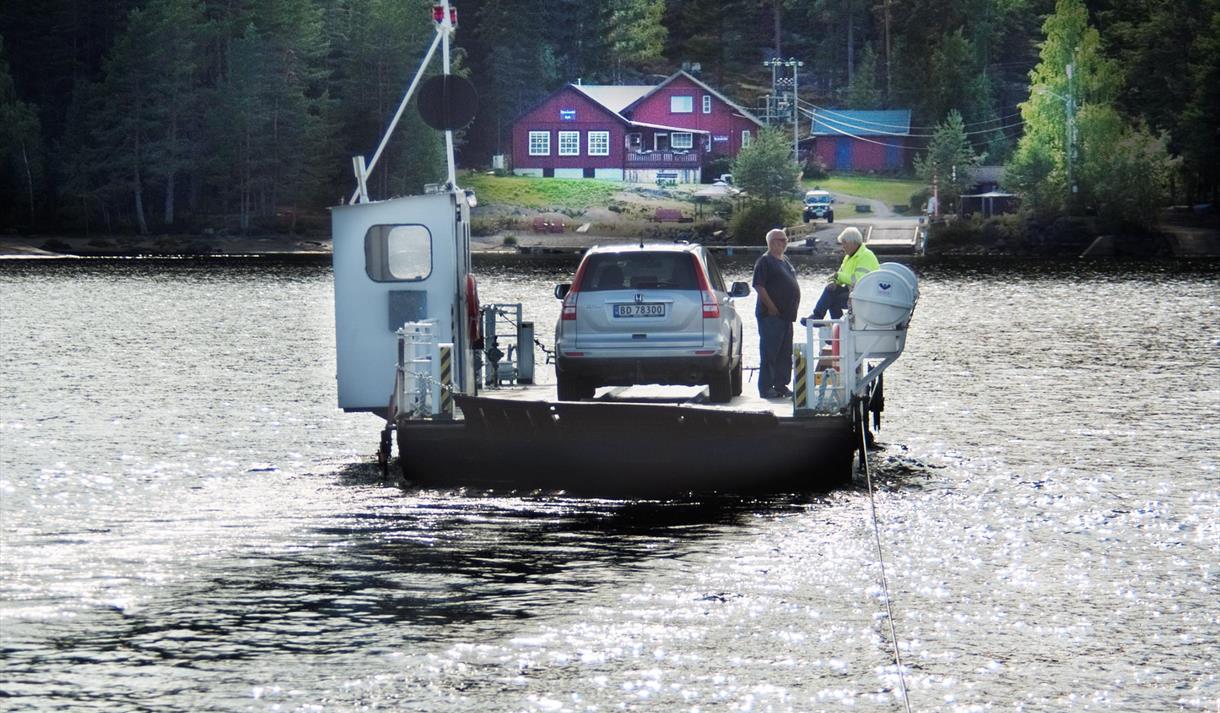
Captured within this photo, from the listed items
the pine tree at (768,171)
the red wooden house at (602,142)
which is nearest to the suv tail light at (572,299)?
the pine tree at (768,171)

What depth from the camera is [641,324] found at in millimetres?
20156

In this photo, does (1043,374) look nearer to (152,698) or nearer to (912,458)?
(912,458)

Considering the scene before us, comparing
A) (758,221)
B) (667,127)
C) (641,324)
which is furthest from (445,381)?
(667,127)

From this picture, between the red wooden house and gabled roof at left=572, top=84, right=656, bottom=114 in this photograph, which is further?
gabled roof at left=572, top=84, right=656, bottom=114

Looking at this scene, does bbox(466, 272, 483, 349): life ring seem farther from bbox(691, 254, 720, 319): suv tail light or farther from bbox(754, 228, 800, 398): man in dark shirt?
bbox(754, 228, 800, 398): man in dark shirt

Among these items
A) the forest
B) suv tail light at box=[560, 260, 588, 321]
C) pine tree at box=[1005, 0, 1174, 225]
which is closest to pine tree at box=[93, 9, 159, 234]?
the forest

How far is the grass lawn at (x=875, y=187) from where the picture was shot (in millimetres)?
121438

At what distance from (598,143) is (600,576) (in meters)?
118

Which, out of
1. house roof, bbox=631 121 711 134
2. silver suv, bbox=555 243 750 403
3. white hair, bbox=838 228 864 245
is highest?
house roof, bbox=631 121 711 134

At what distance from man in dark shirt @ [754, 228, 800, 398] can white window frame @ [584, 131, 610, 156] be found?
366ft

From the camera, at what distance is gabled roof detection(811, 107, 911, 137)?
13538cm

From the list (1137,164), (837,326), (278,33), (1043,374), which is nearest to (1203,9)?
(1137,164)

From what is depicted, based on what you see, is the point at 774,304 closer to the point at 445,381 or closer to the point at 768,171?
the point at 445,381

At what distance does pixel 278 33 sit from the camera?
122750 millimetres
